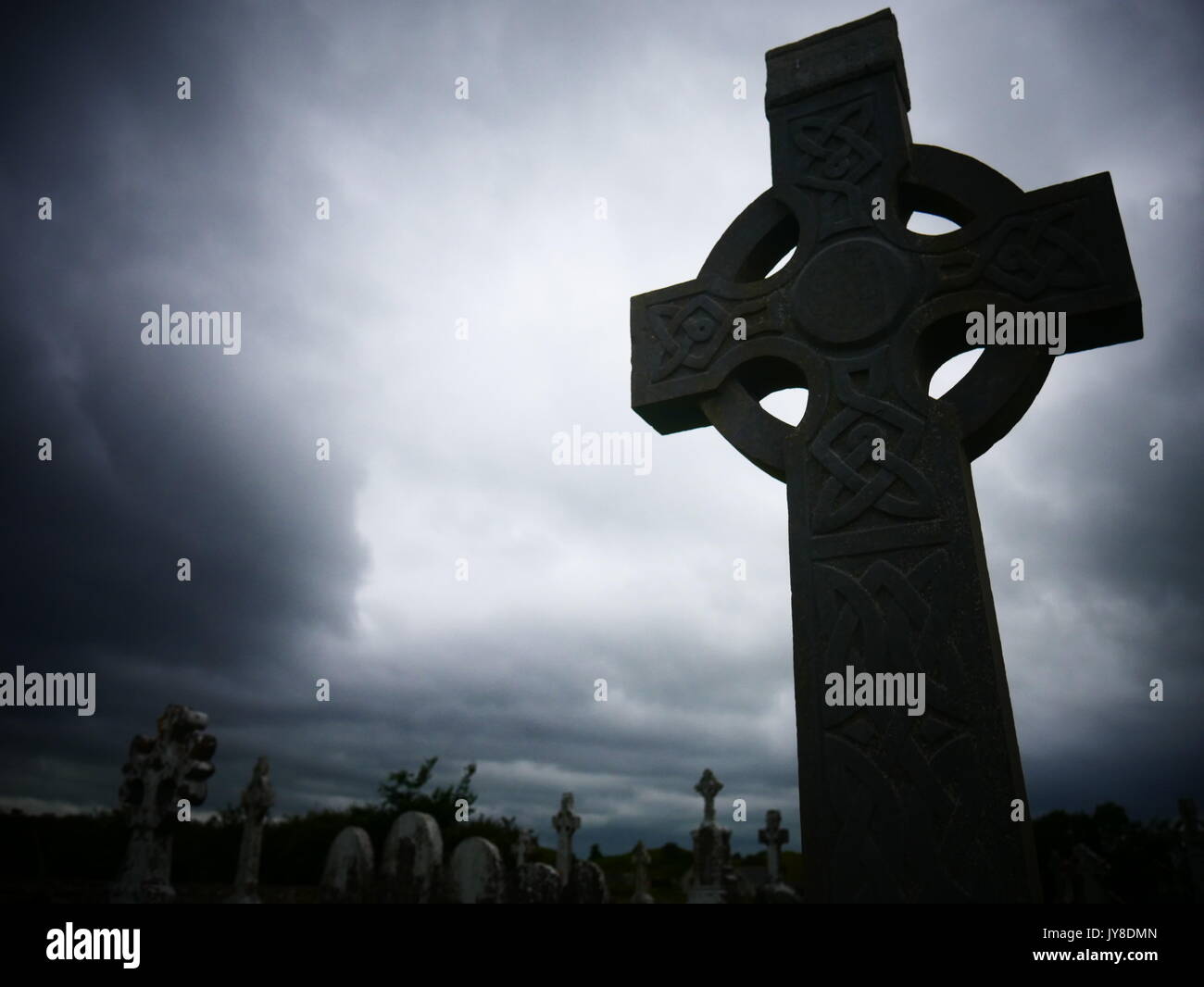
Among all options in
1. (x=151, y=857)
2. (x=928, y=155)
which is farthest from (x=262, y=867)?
(x=928, y=155)

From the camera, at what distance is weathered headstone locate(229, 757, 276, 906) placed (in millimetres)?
10047

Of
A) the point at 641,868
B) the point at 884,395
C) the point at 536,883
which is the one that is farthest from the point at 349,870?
the point at 884,395

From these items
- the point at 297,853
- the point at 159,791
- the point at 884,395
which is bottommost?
the point at 297,853

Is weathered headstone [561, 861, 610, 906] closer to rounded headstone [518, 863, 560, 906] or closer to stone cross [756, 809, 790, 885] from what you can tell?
rounded headstone [518, 863, 560, 906]

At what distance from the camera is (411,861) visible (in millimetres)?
8766

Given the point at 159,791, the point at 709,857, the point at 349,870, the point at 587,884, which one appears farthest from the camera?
the point at 709,857

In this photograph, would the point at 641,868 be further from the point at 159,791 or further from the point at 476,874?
the point at 159,791

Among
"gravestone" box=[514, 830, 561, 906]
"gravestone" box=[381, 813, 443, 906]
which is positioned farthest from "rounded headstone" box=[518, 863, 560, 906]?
"gravestone" box=[381, 813, 443, 906]

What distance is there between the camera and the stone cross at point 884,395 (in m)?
2.91

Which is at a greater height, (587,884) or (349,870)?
(349,870)

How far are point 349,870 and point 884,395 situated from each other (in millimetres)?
8369

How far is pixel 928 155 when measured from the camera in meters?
4.02

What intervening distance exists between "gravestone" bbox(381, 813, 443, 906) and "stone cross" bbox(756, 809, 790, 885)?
29.2 ft
